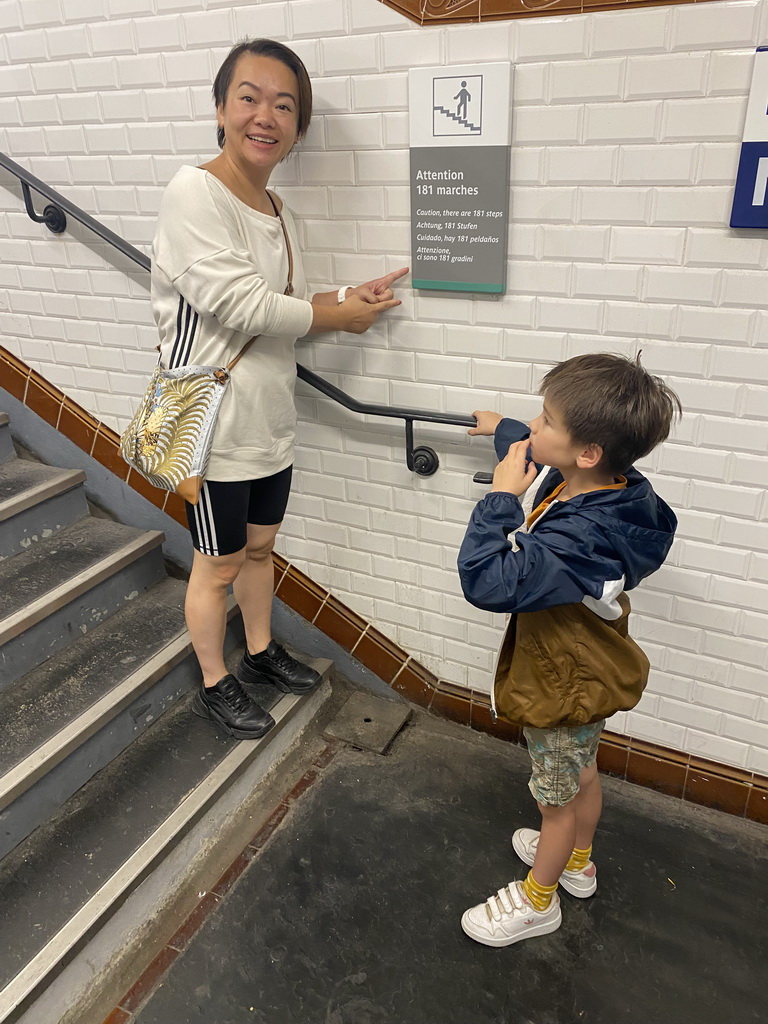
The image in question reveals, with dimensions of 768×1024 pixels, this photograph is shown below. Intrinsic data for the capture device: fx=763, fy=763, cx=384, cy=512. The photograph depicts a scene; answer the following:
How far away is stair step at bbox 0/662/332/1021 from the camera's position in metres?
1.65

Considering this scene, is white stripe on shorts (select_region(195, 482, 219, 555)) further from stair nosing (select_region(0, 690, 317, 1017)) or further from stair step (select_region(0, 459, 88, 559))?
stair step (select_region(0, 459, 88, 559))

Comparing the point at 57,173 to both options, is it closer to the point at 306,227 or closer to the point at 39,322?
the point at 39,322

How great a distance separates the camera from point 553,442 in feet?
4.55

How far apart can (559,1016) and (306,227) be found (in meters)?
1.99

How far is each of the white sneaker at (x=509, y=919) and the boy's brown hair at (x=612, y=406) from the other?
1.08 metres

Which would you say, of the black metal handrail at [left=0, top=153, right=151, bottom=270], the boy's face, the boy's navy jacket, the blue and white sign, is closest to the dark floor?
the boy's navy jacket

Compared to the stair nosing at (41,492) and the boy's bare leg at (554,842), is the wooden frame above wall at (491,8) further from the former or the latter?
the stair nosing at (41,492)

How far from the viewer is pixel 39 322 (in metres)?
2.68

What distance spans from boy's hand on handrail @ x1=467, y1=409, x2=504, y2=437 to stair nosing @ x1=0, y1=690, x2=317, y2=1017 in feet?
3.45

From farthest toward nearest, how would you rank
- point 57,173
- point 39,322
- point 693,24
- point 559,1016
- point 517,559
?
point 39,322
point 57,173
point 559,1016
point 693,24
point 517,559

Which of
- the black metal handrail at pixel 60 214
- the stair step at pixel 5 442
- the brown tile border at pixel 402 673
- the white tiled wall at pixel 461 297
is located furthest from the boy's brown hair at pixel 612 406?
the stair step at pixel 5 442

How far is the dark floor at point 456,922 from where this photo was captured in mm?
1654

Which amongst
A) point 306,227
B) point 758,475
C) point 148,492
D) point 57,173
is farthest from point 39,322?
point 758,475

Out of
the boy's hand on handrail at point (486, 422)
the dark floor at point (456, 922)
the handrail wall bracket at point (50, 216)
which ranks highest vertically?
the handrail wall bracket at point (50, 216)
